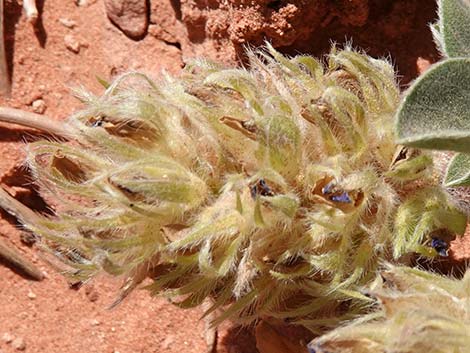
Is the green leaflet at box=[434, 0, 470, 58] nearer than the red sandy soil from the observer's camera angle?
Yes

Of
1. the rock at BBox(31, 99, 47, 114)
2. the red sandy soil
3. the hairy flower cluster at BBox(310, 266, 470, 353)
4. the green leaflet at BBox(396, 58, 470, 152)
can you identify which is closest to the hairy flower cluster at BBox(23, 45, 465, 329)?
the hairy flower cluster at BBox(310, 266, 470, 353)

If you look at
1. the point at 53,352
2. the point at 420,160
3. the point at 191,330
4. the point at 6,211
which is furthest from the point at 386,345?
the point at 6,211

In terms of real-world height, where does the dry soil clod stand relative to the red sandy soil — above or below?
above

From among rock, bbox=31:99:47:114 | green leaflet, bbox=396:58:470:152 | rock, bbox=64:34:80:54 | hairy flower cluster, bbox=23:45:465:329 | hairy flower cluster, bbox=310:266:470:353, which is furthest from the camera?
rock, bbox=64:34:80:54

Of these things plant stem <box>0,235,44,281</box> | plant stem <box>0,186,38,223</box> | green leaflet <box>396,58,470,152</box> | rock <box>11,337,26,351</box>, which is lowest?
rock <box>11,337,26,351</box>

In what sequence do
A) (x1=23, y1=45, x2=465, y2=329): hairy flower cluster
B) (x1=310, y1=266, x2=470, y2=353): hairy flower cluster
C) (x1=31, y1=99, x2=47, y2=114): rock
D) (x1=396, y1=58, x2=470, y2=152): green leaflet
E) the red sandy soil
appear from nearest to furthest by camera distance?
(x1=396, y1=58, x2=470, y2=152): green leaflet < (x1=310, y1=266, x2=470, y2=353): hairy flower cluster < (x1=23, y1=45, x2=465, y2=329): hairy flower cluster < the red sandy soil < (x1=31, y1=99, x2=47, y2=114): rock

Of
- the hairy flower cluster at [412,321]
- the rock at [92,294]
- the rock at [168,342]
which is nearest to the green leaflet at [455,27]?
the hairy flower cluster at [412,321]

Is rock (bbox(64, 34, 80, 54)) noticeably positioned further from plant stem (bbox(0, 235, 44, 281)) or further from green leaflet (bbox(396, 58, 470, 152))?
green leaflet (bbox(396, 58, 470, 152))

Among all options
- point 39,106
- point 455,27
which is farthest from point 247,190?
point 39,106

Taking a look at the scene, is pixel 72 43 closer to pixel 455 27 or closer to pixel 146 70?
pixel 146 70
